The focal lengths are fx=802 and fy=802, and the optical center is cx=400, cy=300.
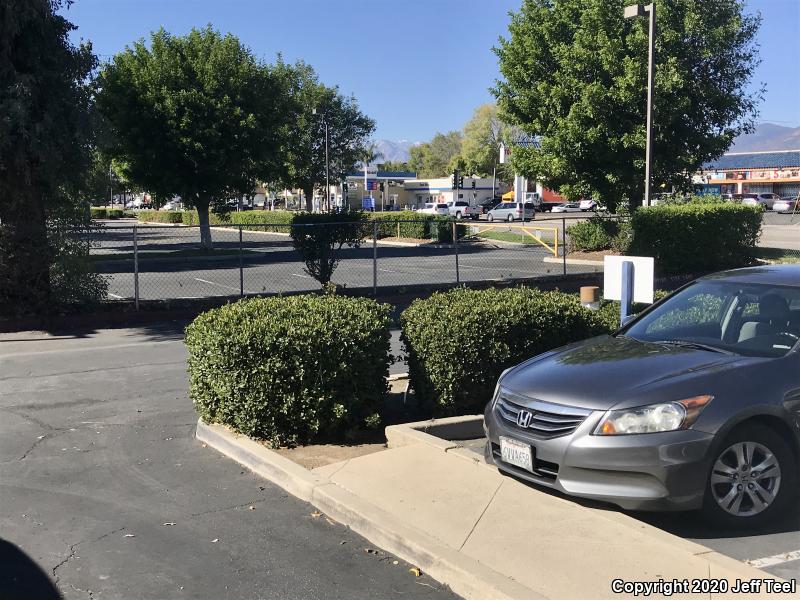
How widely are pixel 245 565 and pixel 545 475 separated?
193cm

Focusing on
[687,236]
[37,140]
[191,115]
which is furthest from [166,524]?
[191,115]

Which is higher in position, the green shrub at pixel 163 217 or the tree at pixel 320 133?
the tree at pixel 320 133

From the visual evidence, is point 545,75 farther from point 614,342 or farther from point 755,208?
point 614,342

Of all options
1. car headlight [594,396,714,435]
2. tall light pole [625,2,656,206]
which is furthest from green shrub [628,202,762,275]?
car headlight [594,396,714,435]

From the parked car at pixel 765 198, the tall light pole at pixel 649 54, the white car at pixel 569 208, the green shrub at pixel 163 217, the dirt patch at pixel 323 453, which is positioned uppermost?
the tall light pole at pixel 649 54

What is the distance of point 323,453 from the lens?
664 centimetres

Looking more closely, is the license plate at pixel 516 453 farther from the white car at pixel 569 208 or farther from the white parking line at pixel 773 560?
the white car at pixel 569 208

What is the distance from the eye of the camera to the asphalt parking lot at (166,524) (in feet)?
14.8

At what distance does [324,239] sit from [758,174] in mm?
72241

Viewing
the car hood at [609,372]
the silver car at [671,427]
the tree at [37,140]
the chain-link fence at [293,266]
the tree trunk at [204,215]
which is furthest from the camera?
the tree trunk at [204,215]

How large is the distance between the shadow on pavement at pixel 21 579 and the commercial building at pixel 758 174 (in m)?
77.8

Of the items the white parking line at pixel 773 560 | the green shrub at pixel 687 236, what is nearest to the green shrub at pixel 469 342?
the white parking line at pixel 773 560

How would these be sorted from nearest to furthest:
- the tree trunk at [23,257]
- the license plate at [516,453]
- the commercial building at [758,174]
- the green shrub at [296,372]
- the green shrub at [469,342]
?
1. the license plate at [516,453]
2. the green shrub at [296,372]
3. the green shrub at [469,342]
4. the tree trunk at [23,257]
5. the commercial building at [758,174]

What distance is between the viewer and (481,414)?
7.39 meters
